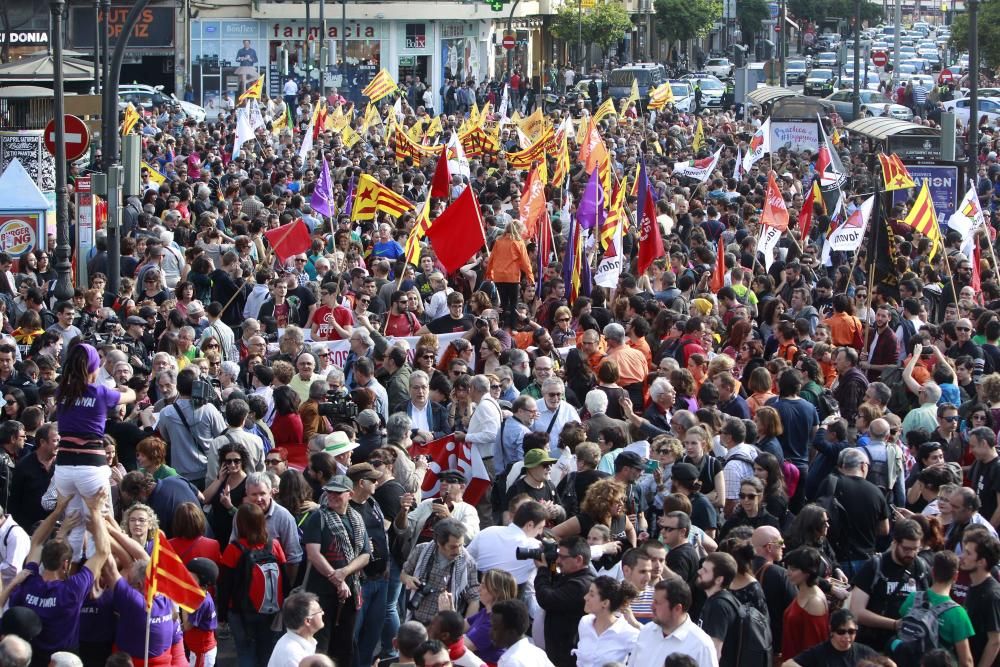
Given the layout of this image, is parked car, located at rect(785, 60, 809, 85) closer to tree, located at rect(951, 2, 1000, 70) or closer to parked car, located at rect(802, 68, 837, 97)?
parked car, located at rect(802, 68, 837, 97)

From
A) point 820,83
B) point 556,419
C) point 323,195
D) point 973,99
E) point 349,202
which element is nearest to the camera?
point 556,419

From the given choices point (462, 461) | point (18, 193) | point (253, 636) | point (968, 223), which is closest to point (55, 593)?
point (253, 636)

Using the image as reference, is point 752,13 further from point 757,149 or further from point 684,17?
point 757,149

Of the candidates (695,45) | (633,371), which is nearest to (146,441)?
(633,371)

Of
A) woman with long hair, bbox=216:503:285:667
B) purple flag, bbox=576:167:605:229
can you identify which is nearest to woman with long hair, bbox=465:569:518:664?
woman with long hair, bbox=216:503:285:667

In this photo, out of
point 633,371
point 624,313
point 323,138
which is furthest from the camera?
point 323,138

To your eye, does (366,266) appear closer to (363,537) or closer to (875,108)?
(363,537)

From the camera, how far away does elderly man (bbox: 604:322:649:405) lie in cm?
1335

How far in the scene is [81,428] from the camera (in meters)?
9.53

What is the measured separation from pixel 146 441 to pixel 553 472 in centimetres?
258

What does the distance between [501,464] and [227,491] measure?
2076mm

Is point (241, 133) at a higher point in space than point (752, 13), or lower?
lower

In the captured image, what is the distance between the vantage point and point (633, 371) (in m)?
13.4

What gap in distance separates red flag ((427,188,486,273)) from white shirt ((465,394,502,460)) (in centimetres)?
552
